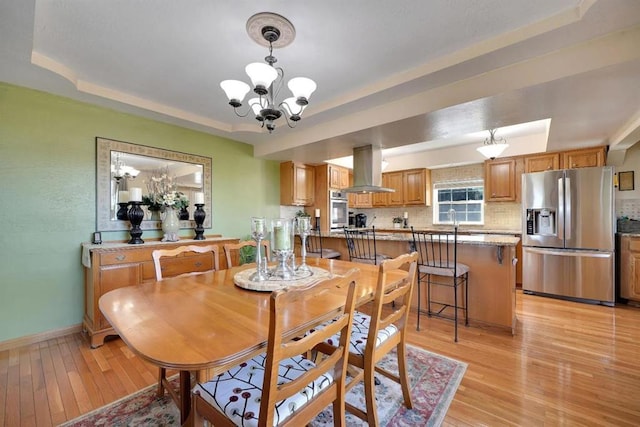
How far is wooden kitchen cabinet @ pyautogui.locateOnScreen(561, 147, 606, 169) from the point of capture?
3843 millimetres

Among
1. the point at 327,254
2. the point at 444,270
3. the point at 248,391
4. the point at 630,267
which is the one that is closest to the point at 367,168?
the point at 327,254

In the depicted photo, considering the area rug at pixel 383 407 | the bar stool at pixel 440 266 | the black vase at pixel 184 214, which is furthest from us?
the black vase at pixel 184 214

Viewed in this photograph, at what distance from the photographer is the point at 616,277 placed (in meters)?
3.59

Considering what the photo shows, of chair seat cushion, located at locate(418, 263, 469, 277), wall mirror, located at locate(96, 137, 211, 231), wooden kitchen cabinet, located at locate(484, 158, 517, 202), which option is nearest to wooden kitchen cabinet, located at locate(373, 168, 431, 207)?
wooden kitchen cabinet, located at locate(484, 158, 517, 202)

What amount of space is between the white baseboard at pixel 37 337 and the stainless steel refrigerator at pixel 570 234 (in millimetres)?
5623

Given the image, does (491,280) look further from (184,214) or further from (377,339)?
(184,214)

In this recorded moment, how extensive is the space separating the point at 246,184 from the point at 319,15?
10.1ft

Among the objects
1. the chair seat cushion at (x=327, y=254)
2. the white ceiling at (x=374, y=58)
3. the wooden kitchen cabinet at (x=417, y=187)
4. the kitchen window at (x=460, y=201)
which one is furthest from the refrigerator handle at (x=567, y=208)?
the chair seat cushion at (x=327, y=254)

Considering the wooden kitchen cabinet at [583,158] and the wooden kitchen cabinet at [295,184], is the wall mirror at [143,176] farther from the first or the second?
the wooden kitchen cabinet at [583,158]

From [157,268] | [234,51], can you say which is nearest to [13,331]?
[157,268]

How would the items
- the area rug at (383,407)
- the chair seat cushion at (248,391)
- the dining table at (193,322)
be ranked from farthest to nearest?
1. the area rug at (383,407)
2. the chair seat cushion at (248,391)
3. the dining table at (193,322)

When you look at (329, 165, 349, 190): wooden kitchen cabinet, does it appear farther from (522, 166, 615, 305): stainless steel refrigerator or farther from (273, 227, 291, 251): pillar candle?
(273, 227, 291, 251): pillar candle

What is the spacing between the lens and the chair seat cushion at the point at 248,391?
3.25 ft

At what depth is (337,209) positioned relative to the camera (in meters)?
5.48
